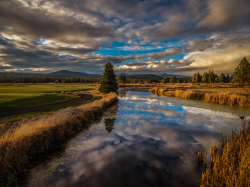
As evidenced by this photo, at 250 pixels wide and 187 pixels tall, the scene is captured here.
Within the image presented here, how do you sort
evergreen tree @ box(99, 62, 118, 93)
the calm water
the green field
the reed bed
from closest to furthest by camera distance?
1. the reed bed
2. the calm water
3. the green field
4. evergreen tree @ box(99, 62, 118, 93)

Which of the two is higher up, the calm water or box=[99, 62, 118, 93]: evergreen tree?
box=[99, 62, 118, 93]: evergreen tree

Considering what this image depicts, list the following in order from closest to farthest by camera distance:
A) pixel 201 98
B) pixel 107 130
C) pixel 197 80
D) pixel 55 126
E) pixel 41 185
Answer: pixel 41 185, pixel 55 126, pixel 107 130, pixel 201 98, pixel 197 80

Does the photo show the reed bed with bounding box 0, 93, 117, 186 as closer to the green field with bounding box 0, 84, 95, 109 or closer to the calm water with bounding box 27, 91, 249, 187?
the calm water with bounding box 27, 91, 249, 187

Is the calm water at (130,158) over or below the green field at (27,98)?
below

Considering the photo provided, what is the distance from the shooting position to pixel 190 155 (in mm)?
8750

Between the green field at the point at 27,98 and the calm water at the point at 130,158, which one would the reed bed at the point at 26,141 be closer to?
the calm water at the point at 130,158

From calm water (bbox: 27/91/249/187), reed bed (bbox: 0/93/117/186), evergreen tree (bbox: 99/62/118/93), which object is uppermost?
evergreen tree (bbox: 99/62/118/93)

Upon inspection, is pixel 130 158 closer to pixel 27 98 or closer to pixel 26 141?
pixel 26 141

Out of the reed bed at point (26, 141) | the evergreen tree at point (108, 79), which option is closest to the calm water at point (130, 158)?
the reed bed at point (26, 141)

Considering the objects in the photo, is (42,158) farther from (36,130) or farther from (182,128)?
(182,128)

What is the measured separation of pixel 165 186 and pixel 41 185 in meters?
5.83

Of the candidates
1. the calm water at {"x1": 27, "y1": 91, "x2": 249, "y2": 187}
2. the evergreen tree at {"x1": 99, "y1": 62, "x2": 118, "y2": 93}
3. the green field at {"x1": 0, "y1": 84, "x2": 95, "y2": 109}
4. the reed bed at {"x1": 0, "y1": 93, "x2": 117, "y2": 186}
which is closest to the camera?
the reed bed at {"x1": 0, "y1": 93, "x2": 117, "y2": 186}

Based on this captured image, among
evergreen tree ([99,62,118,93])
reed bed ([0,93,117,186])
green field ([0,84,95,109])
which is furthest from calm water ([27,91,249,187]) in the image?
evergreen tree ([99,62,118,93])

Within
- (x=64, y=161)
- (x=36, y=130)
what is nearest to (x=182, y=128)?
(x=64, y=161)
